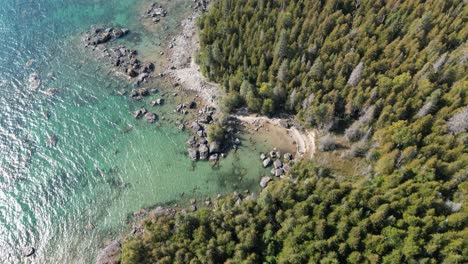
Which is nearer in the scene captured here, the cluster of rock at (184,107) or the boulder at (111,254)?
the boulder at (111,254)

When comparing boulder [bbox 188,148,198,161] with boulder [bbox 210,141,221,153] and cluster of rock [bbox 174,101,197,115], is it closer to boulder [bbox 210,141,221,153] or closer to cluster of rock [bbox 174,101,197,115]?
boulder [bbox 210,141,221,153]

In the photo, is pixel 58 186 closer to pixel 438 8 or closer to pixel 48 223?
pixel 48 223

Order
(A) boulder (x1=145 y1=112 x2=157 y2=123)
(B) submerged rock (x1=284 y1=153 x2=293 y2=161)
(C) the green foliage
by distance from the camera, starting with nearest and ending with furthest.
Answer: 1. (B) submerged rock (x1=284 y1=153 x2=293 y2=161)
2. (C) the green foliage
3. (A) boulder (x1=145 y1=112 x2=157 y2=123)

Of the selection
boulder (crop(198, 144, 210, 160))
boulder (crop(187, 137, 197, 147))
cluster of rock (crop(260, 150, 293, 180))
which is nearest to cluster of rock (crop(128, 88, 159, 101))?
boulder (crop(187, 137, 197, 147))

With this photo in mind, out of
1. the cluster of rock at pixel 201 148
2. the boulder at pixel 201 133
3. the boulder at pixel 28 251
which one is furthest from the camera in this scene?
the boulder at pixel 201 133

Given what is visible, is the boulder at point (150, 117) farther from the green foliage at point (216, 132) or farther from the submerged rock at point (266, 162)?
the submerged rock at point (266, 162)

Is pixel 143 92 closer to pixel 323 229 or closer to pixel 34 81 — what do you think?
pixel 34 81

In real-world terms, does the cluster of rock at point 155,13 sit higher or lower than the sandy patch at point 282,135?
higher

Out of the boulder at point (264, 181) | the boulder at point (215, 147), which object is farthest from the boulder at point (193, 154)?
the boulder at point (264, 181)
